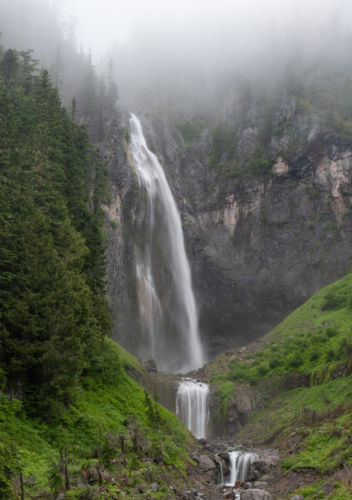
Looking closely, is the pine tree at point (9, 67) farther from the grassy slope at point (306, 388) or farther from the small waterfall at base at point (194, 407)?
the grassy slope at point (306, 388)

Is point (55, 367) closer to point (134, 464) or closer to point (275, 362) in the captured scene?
A: point (134, 464)

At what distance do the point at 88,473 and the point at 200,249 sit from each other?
45.9 metres

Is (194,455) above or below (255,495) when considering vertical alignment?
above

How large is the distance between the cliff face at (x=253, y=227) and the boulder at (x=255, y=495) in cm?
2900

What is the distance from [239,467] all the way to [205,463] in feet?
6.44

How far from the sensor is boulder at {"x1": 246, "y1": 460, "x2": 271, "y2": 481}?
58.0 ft

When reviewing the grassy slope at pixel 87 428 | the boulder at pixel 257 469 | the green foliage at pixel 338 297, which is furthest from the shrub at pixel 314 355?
the grassy slope at pixel 87 428

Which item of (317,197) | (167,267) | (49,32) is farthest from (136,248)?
(49,32)

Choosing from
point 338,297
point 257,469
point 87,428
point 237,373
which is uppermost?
point 338,297

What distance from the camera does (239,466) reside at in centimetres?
1972

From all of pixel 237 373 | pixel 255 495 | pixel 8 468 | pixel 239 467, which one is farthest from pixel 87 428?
pixel 237 373

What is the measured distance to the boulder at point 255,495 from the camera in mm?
14671

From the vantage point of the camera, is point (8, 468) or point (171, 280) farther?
point (171, 280)

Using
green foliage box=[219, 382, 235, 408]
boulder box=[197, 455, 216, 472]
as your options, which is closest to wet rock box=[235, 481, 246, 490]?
boulder box=[197, 455, 216, 472]
